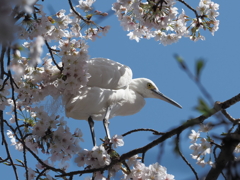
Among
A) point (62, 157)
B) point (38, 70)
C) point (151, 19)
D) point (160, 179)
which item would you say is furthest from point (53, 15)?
point (160, 179)

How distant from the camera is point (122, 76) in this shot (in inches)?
149

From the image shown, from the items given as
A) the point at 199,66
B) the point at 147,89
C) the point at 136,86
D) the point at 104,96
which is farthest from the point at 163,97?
the point at 199,66

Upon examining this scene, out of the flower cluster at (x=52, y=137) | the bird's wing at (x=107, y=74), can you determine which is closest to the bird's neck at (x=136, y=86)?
the bird's wing at (x=107, y=74)

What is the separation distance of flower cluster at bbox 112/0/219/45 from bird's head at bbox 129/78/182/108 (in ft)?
1.82

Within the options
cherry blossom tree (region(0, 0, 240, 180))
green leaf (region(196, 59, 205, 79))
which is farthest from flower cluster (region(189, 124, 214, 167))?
green leaf (region(196, 59, 205, 79))

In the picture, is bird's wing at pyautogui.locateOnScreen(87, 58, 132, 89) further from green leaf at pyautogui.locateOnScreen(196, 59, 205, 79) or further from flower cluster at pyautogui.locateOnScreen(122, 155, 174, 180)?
green leaf at pyautogui.locateOnScreen(196, 59, 205, 79)

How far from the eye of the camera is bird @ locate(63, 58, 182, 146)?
139 inches

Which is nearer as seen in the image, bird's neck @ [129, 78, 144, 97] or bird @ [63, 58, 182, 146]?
bird @ [63, 58, 182, 146]

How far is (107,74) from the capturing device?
3615 millimetres

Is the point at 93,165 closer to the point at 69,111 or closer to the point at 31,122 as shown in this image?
the point at 31,122

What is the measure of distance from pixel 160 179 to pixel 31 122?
93 cm

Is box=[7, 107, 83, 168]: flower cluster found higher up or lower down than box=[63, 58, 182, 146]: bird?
lower down

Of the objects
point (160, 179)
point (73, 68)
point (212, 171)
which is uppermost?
point (73, 68)

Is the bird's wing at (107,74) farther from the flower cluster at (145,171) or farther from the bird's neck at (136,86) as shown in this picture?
the flower cluster at (145,171)
